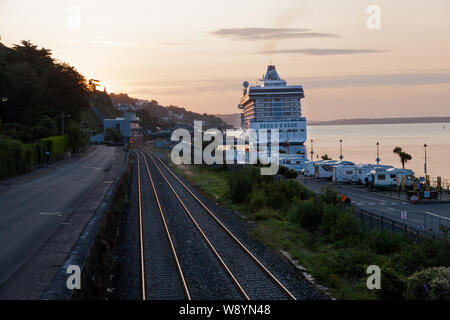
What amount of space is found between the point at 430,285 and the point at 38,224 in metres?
A: 14.1

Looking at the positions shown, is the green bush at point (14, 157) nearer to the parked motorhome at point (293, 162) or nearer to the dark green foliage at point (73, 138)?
the dark green foliage at point (73, 138)

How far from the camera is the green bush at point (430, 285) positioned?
25.7ft

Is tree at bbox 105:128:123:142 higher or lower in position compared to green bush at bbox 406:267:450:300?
higher

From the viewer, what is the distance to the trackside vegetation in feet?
33.6

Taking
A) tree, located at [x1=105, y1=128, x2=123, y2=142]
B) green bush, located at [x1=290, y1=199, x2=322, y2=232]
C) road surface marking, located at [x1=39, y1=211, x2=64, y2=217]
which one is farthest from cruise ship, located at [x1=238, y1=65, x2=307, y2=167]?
road surface marking, located at [x1=39, y1=211, x2=64, y2=217]

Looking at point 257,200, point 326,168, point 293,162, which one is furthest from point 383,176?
point 293,162

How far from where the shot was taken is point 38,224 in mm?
17062

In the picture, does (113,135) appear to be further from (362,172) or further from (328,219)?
(328,219)

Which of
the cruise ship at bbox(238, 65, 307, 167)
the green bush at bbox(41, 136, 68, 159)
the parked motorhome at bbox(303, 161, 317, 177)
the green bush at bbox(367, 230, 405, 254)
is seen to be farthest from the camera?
the cruise ship at bbox(238, 65, 307, 167)

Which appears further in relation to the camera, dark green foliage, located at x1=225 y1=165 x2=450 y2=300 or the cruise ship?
the cruise ship

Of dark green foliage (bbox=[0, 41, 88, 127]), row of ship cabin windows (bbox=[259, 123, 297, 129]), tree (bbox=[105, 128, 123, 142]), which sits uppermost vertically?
A: dark green foliage (bbox=[0, 41, 88, 127])

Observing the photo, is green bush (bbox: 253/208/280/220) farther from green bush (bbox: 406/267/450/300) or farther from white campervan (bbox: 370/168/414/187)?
white campervan (bbox: 370/168/414/187)

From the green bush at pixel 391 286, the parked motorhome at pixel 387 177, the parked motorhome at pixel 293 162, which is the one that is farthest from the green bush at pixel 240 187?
the parked motorhome at pixel 293 162
